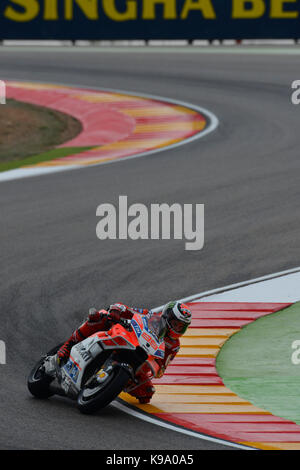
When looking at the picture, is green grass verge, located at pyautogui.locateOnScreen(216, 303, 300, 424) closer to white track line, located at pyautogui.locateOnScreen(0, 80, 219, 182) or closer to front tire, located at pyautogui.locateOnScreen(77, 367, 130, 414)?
front tire, located at pyautogui.locateOnScreen(77, 367, 130, 414)

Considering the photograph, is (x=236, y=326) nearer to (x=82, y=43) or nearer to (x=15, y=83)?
(x=15, y=83)

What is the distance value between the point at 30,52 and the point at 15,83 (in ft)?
24.5

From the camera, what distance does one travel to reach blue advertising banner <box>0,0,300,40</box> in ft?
99.3

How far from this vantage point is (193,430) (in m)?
6.92

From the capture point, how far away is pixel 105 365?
7.16 meters

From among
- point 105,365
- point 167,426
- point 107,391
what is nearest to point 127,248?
point 105,365

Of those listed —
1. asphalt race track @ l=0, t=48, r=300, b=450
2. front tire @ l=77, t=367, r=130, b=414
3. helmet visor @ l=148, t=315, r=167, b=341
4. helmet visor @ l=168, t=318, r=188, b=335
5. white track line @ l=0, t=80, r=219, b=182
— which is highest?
helmet visor @ l=168, t=318, r=188, b=335

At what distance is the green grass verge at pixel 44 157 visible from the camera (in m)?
17.8

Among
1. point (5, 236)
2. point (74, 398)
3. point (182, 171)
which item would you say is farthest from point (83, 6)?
point (74, 398)

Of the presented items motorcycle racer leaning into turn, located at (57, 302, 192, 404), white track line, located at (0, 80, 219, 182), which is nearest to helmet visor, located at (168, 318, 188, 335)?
motorcycle racer leaning into turn, located at (57, 302, 192, 404)

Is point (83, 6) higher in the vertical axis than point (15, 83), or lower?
higher

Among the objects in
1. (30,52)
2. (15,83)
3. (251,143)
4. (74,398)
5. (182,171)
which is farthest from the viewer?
(30,52)

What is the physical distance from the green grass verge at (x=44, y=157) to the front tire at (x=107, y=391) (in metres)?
10.9

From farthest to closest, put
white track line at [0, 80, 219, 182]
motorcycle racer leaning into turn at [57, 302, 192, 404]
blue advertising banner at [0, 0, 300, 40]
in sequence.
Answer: blue advertising banner at [0, 0, 300, 40] < white track line at [0, 80, 219, 182] < motorcycle racer leaning into turn at [57, 302, 192, 404]
